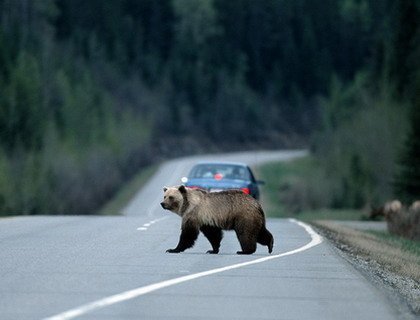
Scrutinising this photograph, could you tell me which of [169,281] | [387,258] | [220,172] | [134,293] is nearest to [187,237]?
[169,281]

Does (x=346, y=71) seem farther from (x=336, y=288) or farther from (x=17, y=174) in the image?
(x=336, y=288)

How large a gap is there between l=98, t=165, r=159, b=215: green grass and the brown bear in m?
42.9

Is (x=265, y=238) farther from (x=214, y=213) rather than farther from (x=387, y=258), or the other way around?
(x=387, y=258)

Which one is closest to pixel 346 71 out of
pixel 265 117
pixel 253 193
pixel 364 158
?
pixel 265 117

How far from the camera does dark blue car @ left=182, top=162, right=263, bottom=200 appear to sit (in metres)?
31.1

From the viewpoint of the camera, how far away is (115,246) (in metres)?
21.0

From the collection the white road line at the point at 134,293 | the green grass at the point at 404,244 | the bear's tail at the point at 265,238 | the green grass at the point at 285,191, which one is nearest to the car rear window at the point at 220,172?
the green grass at the point at 404,244

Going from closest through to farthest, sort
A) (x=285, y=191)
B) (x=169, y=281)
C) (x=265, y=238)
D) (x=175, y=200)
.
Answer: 1. (x=169, y=281)
2. (x=175, y=200)
3. (x=265, y=238)
4. (x=285, y=191)

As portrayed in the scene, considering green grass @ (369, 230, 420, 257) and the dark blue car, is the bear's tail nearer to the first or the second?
green grass @ (369, 230, 420, 257)

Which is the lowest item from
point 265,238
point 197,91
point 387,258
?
point 197,91

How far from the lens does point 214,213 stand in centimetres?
1934

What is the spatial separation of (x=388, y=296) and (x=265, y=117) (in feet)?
444

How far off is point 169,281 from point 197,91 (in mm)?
131086

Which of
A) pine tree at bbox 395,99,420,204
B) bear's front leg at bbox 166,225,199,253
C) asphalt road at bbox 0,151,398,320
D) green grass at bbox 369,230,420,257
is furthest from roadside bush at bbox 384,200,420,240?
pine tree at bbox 395,99,420,204
